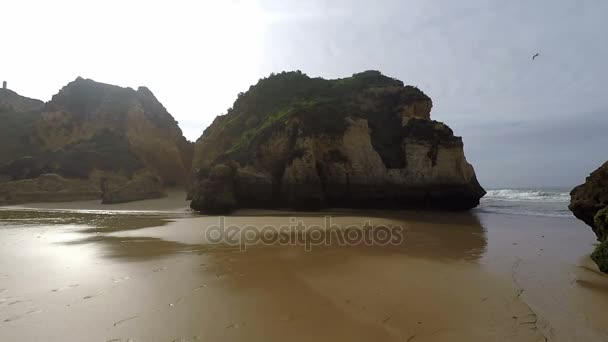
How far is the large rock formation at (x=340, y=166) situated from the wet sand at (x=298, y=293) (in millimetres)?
12130

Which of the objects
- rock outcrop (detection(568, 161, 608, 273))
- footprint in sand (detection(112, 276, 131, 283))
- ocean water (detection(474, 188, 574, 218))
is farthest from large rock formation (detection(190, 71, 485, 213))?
footprint in sand (detection(112, 276, 131, 283))

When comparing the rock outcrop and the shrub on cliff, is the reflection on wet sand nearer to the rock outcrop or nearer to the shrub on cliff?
the shrub on cliff

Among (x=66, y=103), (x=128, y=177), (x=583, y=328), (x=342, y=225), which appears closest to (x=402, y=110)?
(x=342, y=225)

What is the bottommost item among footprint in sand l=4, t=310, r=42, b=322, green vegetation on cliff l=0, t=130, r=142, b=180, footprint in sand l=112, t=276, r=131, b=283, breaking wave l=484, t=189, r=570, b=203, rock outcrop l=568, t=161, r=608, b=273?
footprint in sand l=4, t=310, r=42, b=322

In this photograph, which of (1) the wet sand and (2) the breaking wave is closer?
(1) the wet sand

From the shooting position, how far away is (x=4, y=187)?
27.1 meters

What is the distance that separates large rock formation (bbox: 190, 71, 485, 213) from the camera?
20.4m

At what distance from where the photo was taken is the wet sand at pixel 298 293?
132 inches

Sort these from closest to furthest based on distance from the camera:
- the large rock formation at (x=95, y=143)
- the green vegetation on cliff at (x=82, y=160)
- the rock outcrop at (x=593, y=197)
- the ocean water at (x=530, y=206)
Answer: the rock outcrop at (x=593, y=197), the ocean water at (x=530, y=206), the large rock formation at (x=95, y=143), the green vegetation on cliff at (x=82, y=160)

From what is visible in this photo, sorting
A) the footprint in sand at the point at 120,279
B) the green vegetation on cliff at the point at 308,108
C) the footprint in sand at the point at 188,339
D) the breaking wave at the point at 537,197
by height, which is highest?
the green vegetation on cliff at the point at 308,108

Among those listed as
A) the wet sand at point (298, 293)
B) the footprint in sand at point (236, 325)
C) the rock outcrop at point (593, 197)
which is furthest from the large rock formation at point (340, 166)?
the footprint in sand at point (236, 325)

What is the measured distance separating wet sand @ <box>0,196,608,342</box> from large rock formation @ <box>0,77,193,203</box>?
25169mm

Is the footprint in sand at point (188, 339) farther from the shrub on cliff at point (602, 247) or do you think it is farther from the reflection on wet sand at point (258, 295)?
the shrub on cliff at point (602, 247)

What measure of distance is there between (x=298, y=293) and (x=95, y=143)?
38.0 meters
